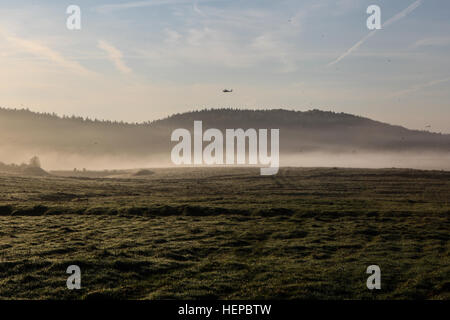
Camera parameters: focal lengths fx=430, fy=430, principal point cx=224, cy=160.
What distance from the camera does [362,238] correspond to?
45.7 m

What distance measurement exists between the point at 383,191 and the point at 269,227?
75404 mm

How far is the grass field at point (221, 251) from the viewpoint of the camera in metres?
27.0

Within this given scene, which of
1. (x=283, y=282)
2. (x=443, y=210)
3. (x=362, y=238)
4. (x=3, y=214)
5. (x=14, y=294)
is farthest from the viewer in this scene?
(x=443, y=210)

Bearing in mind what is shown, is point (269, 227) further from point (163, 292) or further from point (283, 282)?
point (163, 292)

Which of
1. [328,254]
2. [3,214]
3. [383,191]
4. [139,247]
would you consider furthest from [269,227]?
[383,191]

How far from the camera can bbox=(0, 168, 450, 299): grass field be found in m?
27.0

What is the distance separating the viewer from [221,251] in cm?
3894
